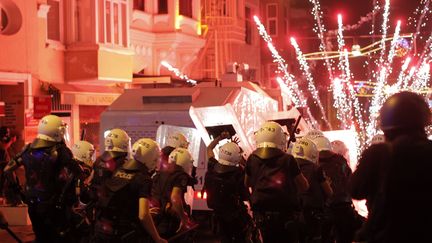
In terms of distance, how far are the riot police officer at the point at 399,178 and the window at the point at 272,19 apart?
1279 inches

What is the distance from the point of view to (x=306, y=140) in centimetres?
936

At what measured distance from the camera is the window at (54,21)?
21.1 metres

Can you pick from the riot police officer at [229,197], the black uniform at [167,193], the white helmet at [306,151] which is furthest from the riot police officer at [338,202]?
the black uniform at [167,193]

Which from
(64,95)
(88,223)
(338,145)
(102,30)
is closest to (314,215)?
(338,145)

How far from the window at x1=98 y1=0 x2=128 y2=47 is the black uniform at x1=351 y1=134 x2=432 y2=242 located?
17.4 meters

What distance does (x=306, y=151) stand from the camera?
9.22 meters

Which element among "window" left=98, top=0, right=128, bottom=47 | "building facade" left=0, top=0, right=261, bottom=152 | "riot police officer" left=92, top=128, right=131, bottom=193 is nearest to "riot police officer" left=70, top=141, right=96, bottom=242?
"riot police officer" left=92, top=128, right=131, bottom=193

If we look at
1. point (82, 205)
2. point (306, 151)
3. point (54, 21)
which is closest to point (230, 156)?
point (306, 151)

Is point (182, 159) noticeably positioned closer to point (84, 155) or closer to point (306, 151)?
point (306, 151)

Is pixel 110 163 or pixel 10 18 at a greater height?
pixel 10 18

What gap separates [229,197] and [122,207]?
257 cm

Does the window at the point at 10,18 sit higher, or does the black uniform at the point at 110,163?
the window at the point at 10,18

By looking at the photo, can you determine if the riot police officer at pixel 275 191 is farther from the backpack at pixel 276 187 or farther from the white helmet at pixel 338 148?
the white helmet at pixel 338 148

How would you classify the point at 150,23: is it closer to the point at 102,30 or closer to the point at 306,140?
the point at 102,30
